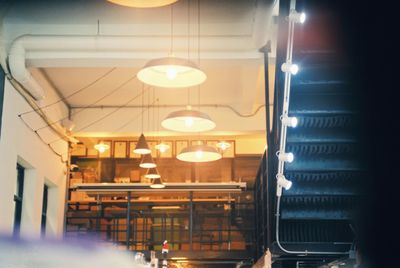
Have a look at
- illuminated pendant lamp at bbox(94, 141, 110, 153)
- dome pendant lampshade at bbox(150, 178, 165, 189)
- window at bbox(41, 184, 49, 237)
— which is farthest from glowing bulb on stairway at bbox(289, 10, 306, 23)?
illuminated pendant lamp at bbox(94, 141, 110, 153)

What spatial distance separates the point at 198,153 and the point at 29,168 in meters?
3.34

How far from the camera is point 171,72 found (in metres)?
4.88

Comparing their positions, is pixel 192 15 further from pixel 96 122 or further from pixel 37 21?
pixel 96 122

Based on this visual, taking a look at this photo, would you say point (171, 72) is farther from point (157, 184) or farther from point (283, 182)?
point (157, 184)

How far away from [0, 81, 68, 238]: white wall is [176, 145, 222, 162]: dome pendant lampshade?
2487mm

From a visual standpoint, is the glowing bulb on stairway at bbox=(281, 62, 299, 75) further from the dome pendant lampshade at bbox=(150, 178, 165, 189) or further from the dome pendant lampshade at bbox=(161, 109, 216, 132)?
the dome pendant lampshade at bbox=(150, 178, 165, 189)

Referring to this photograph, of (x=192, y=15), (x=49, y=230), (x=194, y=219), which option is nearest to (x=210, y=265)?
(x=194, y=219)

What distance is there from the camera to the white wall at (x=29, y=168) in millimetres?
7762

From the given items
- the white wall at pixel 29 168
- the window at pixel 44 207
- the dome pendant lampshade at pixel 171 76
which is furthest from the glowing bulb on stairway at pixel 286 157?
the window at pixel 44 207

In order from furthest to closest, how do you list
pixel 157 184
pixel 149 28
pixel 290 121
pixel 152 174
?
pixel 157 184
pixel 152 174
pixel 149 28
pixel 290 121

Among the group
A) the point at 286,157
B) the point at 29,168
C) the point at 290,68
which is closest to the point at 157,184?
the point at 29,168

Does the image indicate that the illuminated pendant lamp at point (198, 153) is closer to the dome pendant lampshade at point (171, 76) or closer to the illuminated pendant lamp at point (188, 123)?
the illuminated pendant lamp at point (188, 123)

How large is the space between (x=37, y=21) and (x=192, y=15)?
2080 millimetres

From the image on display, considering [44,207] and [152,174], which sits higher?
[152,174]
